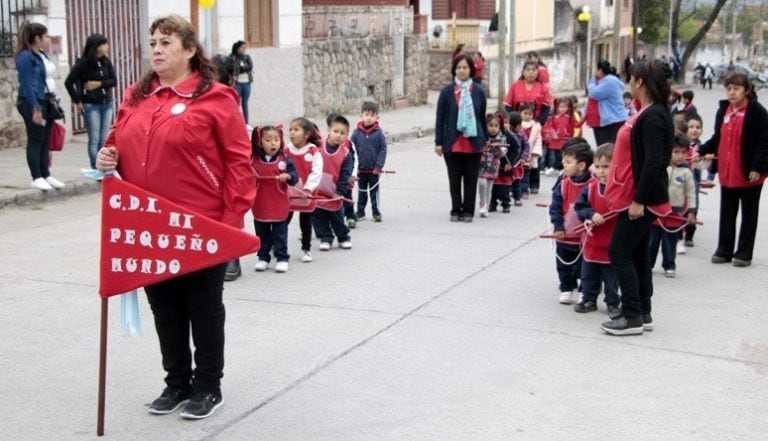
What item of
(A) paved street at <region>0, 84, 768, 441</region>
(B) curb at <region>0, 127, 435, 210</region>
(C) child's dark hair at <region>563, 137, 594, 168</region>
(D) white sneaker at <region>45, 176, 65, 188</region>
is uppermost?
(C) child's dark hair at <region>563, 137, 594, 168</region>

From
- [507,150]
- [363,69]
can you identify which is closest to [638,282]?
[507,150]

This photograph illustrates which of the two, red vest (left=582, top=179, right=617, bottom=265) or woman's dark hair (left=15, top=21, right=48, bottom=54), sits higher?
woman's dark hair (left=15, top=21, right=48, bottom=54)

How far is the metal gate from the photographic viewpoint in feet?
55.4

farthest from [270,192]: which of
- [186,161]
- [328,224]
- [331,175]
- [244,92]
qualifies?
[244,92]

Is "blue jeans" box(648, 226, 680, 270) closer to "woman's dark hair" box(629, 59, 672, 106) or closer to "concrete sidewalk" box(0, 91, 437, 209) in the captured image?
"woman's dark hair" box(629, 59, 672, 106)

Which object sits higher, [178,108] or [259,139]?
[178,108]

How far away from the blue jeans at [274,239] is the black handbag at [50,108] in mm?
4103

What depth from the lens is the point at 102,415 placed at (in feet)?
17.3

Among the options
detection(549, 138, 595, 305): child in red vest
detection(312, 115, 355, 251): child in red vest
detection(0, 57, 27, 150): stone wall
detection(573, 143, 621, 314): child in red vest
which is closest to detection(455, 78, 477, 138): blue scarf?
detection(312, 115, 355, 251): child in red vest

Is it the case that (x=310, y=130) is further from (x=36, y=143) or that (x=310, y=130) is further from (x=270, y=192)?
(x=36, y=143)

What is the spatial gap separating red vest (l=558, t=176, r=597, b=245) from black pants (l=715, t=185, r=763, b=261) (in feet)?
6.93

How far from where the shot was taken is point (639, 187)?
269 inches

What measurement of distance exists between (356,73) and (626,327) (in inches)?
756

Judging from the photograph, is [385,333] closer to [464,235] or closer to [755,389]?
[755,389]
